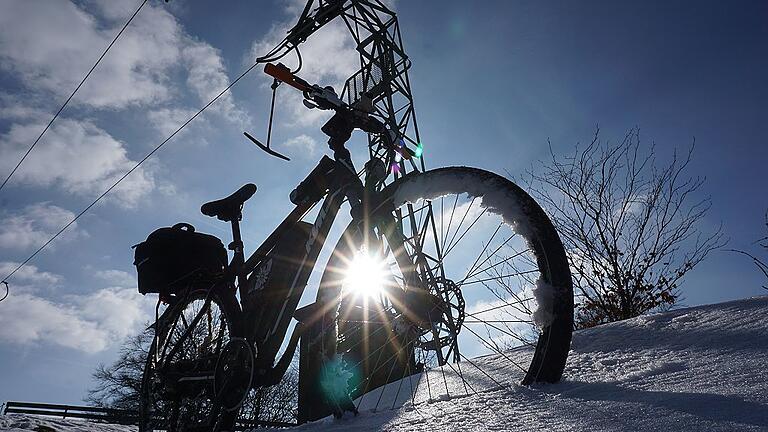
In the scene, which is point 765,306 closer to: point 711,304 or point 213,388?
point 711,304

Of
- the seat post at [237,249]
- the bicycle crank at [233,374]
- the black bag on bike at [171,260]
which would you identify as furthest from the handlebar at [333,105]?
the bicycle crank at [233,374]

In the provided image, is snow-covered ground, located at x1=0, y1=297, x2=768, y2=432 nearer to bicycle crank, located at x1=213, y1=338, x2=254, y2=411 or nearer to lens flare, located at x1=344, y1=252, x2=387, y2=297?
bicycle crank, located at x1=213, y1=338, x2=254, y2=411

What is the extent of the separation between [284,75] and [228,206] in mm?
907

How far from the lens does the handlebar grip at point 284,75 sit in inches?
99.9

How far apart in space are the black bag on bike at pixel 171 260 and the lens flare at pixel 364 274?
99cm

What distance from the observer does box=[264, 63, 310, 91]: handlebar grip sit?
2537mm

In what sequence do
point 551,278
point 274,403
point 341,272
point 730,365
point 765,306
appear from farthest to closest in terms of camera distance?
point 274,403, point 341,272, point 765,306, point 551,278, point 730,365

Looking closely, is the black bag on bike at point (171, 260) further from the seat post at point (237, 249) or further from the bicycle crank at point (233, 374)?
the bicycle crank at point (233, 374)

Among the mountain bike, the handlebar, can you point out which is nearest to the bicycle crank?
the mountain bike

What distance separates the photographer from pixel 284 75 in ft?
8.45

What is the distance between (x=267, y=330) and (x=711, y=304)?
7.65 ft

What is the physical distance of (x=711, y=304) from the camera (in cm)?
230

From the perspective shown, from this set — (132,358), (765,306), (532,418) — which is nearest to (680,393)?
(532,418)

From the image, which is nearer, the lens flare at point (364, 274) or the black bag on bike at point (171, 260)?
the lens flare at point (364, 274)
